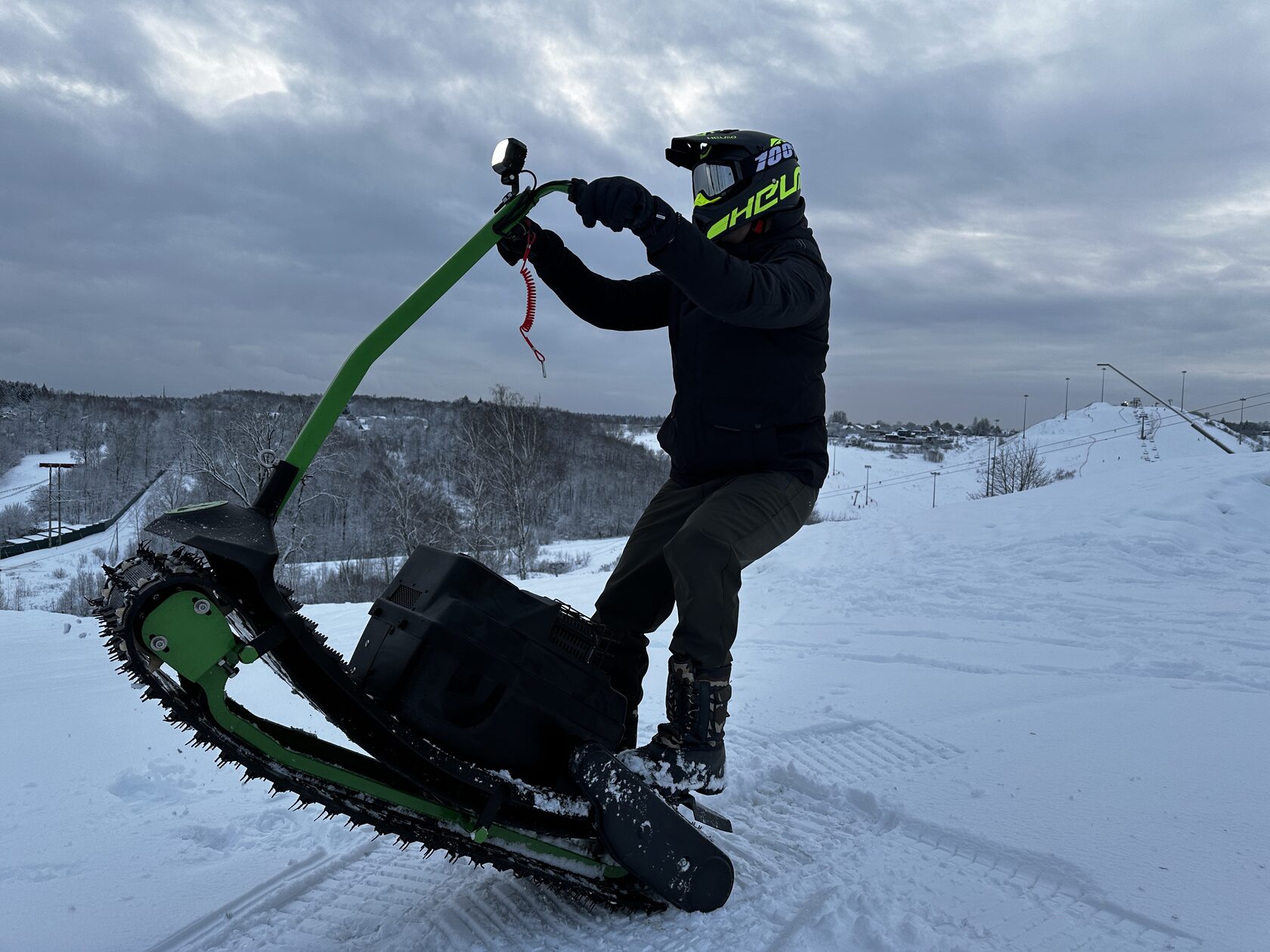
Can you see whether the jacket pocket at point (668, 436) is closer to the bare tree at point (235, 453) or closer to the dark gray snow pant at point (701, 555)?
the dark gray snow pant at point (701, 555)

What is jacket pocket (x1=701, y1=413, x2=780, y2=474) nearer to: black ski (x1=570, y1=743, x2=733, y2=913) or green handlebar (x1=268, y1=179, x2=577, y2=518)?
green handlebar (x1=268, y1=179, x2=577, y2=518)

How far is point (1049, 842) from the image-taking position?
2.52m

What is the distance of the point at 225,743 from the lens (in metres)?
1.73

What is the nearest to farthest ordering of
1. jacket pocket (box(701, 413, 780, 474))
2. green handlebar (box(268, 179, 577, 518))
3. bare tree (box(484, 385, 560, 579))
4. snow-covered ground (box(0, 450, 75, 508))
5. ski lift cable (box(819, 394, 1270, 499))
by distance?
1. green handlebar (box(268, 179, 577, 518))
2. jacket pocket (box(701, 413, 780, 474))
3. bare tree (box(484, 385, 560, 579))
4. ski lift cable (box(819, 394, 1270, 499))
5. snow-covered ground (box(0, 450, 75, 508))

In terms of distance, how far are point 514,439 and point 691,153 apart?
25.5 m

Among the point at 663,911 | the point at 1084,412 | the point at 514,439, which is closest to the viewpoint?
the point at 663,911

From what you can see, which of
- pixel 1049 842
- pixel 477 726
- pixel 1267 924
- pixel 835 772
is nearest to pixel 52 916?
pixel 477 726

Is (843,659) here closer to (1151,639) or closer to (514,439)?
(1151,639)

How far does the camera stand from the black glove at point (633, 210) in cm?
204

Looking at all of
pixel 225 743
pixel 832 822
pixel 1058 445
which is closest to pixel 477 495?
pixel 832 822

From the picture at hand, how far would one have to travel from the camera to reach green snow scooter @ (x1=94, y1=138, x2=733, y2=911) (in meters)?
1.73

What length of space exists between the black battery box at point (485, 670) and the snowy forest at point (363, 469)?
0.56 m

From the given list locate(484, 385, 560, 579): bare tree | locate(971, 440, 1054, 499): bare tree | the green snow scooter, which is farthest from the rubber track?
locate(971, 440, 1054, 499): bare tree

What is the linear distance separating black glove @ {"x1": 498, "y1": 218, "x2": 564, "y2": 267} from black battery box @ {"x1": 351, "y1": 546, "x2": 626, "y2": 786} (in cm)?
114
